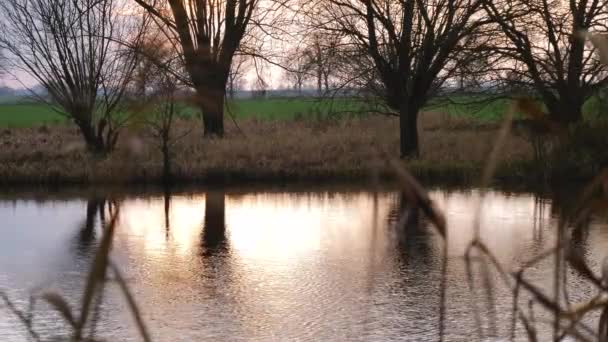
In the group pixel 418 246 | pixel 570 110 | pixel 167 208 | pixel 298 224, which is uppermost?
pixel 570 110

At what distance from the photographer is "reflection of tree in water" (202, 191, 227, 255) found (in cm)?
1178

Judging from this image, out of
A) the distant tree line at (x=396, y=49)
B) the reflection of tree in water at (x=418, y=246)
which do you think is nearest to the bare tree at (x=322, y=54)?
the distant tree line at (x=396, y=49)

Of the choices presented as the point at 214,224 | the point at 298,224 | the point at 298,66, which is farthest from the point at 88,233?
the point at 298,66

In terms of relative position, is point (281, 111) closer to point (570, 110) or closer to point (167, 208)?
point (570, 110)

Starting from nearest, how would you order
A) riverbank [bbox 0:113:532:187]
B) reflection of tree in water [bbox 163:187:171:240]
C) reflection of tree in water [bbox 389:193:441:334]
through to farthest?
reflection of tree in water [bbox 389:193:441:334] < reflection of tree in water [bbox 163:187:171:240] < riverbank [bbox 0:113:532:187]

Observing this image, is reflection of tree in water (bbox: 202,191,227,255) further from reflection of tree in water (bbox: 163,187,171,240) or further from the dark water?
reflection of tree in water (bbox: 163,187,171,240)

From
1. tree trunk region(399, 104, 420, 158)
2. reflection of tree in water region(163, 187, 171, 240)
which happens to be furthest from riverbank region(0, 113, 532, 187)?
reflection of tree in water region(163, 187, 171, 240)

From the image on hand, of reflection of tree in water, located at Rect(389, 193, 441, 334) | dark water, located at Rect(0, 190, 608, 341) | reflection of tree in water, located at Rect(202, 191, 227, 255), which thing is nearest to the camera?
dark water, located at Rect(0, 190, 608, 341)

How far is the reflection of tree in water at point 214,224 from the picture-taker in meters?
11.8

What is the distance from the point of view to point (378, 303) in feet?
27.2

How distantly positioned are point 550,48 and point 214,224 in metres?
11.4

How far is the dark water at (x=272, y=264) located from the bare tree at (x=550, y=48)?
536 cm

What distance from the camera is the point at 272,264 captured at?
412 inches

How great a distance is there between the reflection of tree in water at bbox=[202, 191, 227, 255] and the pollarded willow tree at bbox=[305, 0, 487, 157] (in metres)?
5.44
